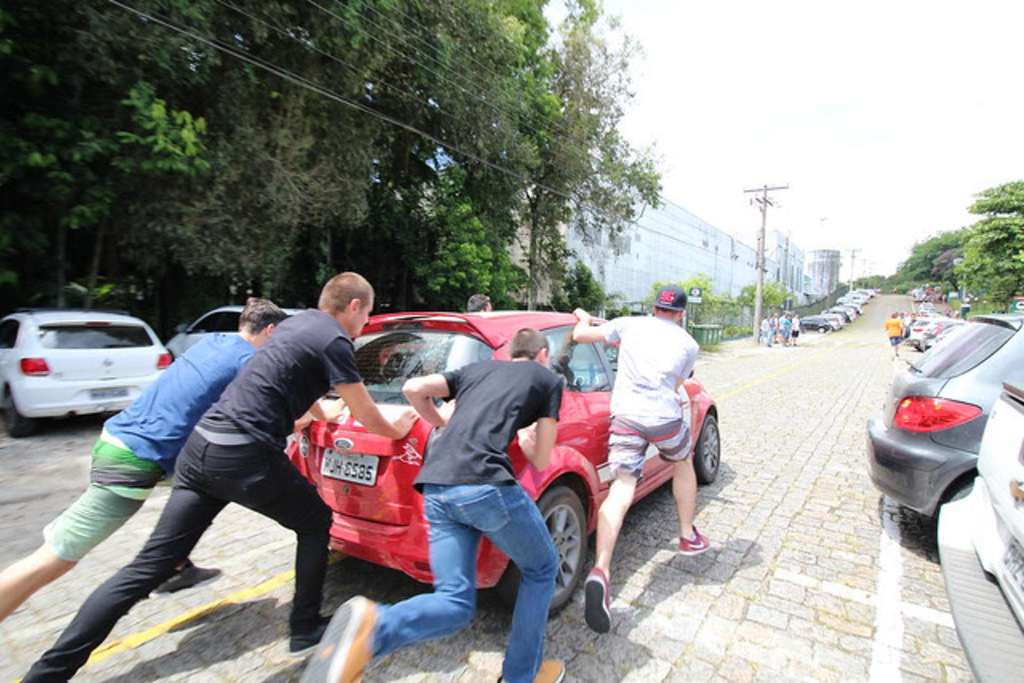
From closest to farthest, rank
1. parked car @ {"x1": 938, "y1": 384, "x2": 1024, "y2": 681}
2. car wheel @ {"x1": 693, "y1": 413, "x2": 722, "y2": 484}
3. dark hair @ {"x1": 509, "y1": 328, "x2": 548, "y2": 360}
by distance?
parked car @ {"x1": 938, "y1": 384, "x2": 1024, "y2": 681} → dark hair @ {"x1": 509, "y1": 328, "x2": 548, "y2": 360} → car wheel @ {"x1": 693, "y1": 413, "x2": 722, "y2": 484}

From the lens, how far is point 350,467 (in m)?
2.77

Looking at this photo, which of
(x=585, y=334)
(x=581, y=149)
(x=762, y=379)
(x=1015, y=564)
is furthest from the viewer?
(x=581, y=149)

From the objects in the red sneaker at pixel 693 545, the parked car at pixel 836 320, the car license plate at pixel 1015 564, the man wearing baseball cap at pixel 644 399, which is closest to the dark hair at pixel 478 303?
the man wearing baseball cap at pixel 644 399

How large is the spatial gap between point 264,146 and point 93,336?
488 cm

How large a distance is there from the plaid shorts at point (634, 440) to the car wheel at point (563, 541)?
0.36 metres

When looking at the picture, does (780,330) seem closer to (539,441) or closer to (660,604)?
(660,604)

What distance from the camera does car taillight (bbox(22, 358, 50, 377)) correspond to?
637 centimetres

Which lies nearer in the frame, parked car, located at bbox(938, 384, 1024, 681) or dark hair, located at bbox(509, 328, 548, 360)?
parked car, located at bbox(938, 384, 1024, 681)

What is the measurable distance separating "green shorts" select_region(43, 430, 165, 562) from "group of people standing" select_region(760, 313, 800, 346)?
32401 millimetres

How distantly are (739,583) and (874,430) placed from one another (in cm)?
179

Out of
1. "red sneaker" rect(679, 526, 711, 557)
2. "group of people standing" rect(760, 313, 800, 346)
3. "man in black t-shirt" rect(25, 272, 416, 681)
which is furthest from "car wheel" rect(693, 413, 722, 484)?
"group of people standing" rect(760, 313, 800, 346)

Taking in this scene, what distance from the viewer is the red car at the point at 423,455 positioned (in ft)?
8.49

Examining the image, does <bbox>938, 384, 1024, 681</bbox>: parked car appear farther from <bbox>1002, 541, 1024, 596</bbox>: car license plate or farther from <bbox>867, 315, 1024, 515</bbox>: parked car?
<bbox>867, 315, 1024, 515</bbox>: parked car

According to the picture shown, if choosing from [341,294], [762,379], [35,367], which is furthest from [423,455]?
[762,379]
